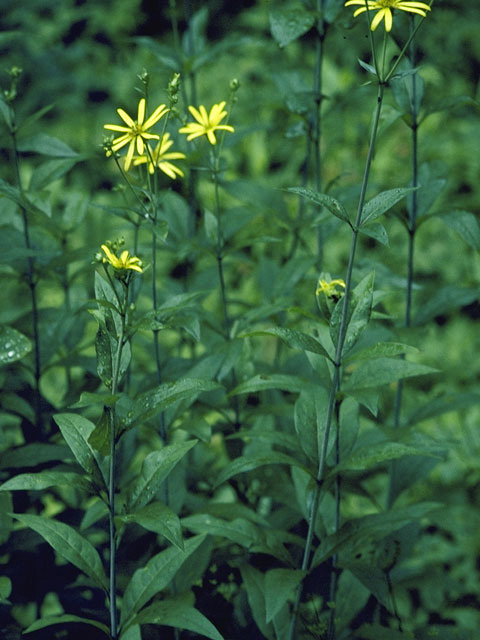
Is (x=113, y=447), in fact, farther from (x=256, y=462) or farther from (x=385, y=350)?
(x=385, y=350)

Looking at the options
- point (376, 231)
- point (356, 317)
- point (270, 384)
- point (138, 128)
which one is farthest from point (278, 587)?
point (138, 128)

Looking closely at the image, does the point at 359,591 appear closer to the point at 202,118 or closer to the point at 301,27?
the point at 202,118

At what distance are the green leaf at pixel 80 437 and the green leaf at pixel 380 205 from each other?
1.48 ft

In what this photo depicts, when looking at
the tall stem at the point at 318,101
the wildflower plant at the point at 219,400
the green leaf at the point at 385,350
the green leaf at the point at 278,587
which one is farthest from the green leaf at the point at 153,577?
the tall stem at the point at 318,101

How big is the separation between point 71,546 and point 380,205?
61cm

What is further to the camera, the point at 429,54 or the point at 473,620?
the point at 429,54

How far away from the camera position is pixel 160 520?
0.89 metres

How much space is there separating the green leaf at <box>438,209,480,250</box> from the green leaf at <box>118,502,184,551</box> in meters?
0.68

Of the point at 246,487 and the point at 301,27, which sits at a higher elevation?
the point at 301,27

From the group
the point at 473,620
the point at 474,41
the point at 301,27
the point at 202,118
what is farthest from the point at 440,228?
the point at 202,118

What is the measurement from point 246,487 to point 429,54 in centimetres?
259

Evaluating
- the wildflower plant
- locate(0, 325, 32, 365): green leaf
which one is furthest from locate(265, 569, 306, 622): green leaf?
locate(0, 325, 32, 365): green leaf

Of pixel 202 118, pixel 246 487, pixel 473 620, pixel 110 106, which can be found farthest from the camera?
pixel 110 106

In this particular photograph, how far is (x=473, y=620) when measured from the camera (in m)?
1.86
